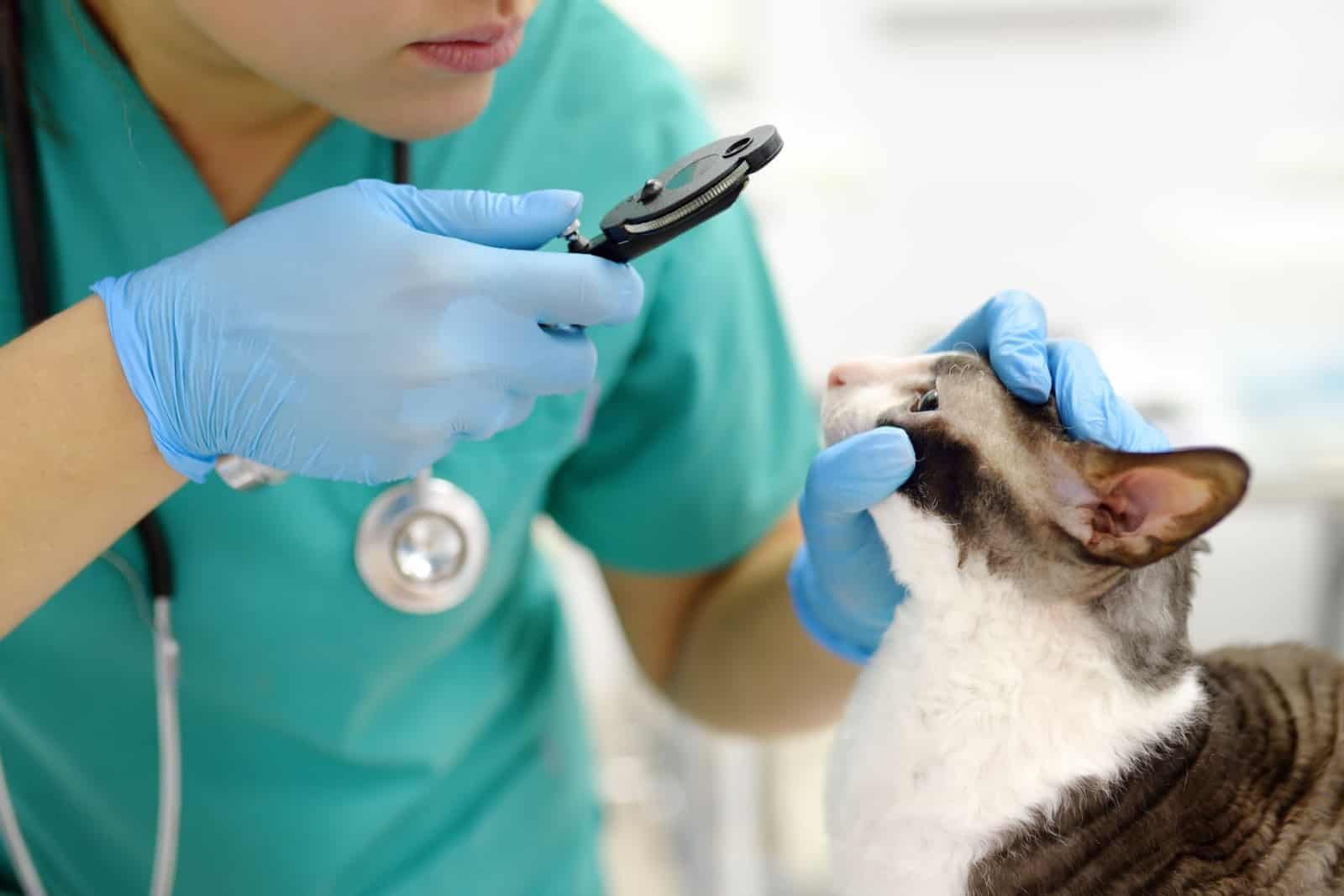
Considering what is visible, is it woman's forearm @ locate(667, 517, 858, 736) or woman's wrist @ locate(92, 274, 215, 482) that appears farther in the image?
woman's forearm @ locate(667, 517, 858, 736)

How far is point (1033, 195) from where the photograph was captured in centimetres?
209

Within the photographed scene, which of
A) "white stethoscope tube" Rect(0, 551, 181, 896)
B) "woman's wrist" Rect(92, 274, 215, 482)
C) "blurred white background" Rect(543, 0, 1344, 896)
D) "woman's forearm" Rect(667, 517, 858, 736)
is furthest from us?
"blurred white background" Rect(543, 0, 1344, 896)

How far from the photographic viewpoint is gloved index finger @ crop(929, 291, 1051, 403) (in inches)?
24.8

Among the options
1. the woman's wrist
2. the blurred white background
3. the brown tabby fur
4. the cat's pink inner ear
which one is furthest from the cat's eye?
the blurred white background

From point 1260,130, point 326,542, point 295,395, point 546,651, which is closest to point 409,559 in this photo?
point 326,542

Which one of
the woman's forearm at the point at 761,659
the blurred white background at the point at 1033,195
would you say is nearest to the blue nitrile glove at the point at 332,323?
the woman's forearm at the point at 761,659

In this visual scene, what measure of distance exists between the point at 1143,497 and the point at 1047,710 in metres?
0.13

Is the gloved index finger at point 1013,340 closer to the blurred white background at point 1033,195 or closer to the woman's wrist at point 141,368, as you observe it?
the woman's wrist at point 141,368

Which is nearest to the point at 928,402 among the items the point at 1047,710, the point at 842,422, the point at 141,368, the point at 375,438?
the point at 842,422

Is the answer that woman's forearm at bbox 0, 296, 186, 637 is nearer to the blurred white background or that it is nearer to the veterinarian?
the veterinarian

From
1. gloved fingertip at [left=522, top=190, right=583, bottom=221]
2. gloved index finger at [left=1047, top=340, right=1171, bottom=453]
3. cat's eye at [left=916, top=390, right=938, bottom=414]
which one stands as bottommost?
gloved index finger at [left=1047, top=340, right=1171, bottom=453]

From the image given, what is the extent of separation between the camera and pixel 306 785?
0.81 metres

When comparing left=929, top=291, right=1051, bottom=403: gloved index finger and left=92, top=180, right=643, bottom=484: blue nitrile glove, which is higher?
left=92, top=180, right=643, bottom=484: blue nitrile glove

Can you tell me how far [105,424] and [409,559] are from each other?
222 mm
